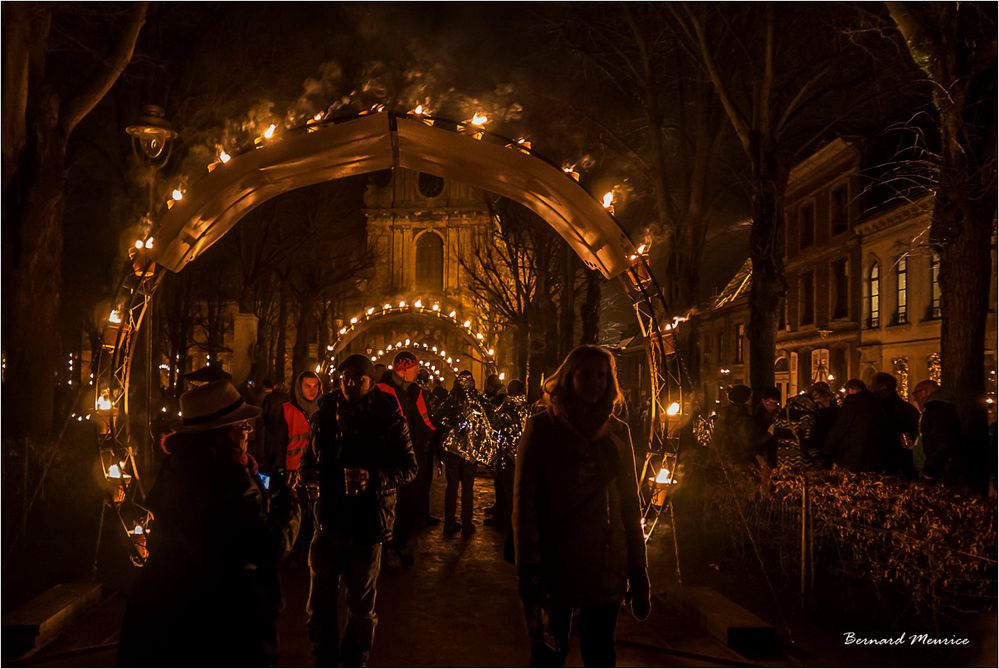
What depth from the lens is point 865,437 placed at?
10070 mm

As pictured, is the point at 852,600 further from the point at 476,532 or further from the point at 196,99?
the point at 196,99

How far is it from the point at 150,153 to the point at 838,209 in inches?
1150

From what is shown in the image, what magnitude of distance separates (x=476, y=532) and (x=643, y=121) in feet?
35.3

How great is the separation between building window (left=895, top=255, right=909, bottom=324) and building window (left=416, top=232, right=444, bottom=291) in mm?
35831

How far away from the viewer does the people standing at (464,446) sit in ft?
38.0

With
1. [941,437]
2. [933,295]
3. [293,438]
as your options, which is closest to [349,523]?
[293,438]

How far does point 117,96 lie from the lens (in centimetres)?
1806

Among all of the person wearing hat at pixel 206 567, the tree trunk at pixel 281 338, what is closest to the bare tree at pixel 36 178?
the person wearing hat at pixel 206 567

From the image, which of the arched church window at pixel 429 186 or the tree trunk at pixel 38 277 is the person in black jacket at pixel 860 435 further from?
the arched church window at pixel 429 186

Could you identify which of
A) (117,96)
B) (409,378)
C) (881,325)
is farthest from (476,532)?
(881,325)

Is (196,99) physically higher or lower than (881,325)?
higher

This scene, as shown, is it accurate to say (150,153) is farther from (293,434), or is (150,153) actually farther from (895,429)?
(895,429)

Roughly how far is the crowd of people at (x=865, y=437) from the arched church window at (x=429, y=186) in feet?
174

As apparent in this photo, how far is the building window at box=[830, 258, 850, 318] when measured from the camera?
36.9 metres
